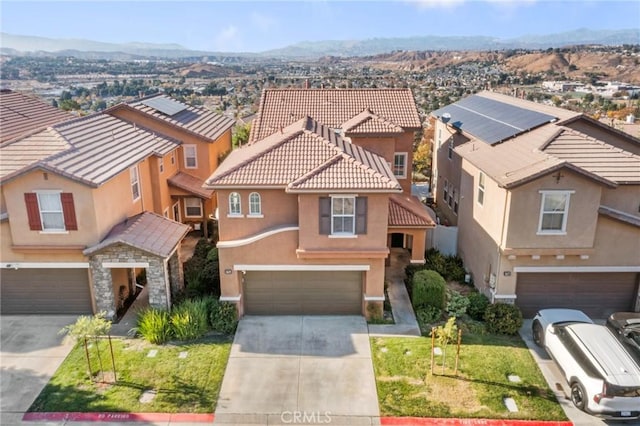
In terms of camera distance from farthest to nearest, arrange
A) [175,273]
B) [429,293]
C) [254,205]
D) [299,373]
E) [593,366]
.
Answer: [175,273] → [429,293] → [254,205] → [299,373] → [593,366]

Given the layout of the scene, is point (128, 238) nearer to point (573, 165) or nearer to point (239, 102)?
point (573, 165)

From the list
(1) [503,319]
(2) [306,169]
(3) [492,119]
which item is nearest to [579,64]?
(3) [492,119]

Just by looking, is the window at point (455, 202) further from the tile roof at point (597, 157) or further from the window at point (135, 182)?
the window at point (135, 182)

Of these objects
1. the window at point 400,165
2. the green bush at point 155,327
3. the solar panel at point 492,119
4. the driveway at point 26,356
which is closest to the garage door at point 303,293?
the green bush at point 155,327

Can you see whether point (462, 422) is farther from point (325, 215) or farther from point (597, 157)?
point (597, 157)

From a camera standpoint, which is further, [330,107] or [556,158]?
[330,107]

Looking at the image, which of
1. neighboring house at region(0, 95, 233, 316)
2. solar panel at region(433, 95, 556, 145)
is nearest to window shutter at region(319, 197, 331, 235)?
neighboring house at region(0, 95, 233, 316)
